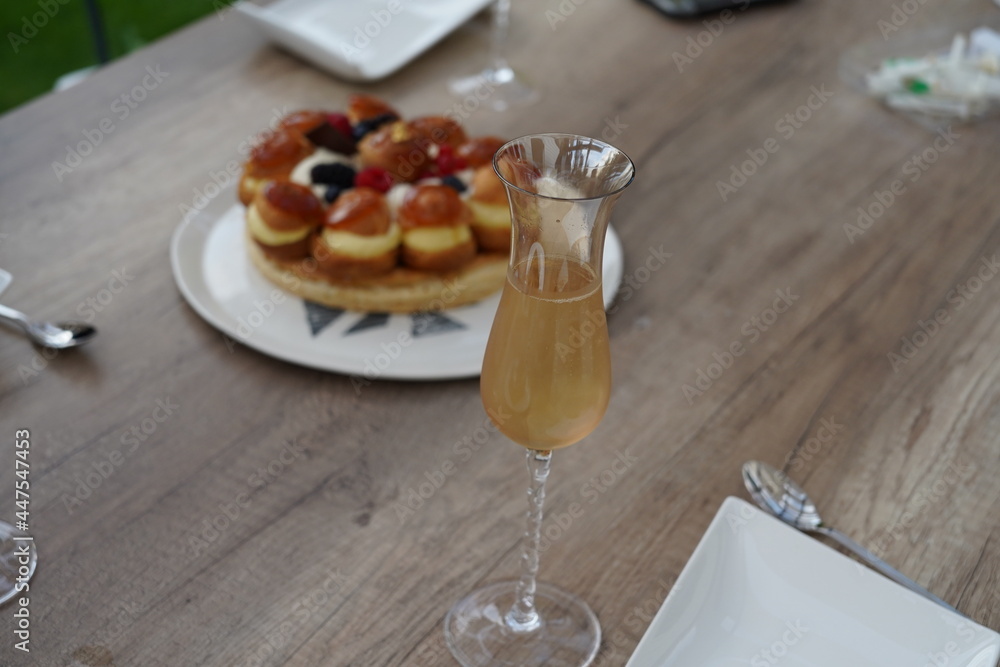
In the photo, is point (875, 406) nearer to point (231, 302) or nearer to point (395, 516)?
point (395, 516)

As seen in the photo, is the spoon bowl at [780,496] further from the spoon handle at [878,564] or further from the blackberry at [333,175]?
the blackberry at [333,175]

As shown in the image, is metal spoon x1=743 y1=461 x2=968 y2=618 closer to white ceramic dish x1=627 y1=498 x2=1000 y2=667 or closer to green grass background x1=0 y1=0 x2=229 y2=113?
white ceramic dish x1=627 y1=498 x2=1000 y2=667

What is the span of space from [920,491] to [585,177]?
514 millimetres

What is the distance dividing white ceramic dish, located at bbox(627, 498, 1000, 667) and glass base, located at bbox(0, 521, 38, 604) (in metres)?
0.52

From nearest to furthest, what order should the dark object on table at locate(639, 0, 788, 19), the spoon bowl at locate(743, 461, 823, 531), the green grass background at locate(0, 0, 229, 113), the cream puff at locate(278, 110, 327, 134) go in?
the spoon bowl at locate(743, 461, 823, 531) < the cream puff at locate(278, 110, 327, 134) < the dark object on table at locate(639, 0, 788, 19) < the green grass background at locate(0, 0, 229, 113)

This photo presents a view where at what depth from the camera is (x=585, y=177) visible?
712mm

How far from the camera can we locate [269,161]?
1.24 m

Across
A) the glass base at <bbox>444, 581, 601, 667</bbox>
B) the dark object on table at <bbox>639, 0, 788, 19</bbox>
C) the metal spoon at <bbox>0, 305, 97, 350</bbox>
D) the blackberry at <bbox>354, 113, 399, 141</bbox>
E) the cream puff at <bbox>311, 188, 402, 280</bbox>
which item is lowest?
the glass base at <bbox>444, 581, 601, 667</bbox>

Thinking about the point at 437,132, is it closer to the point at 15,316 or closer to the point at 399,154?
the point at 399,154

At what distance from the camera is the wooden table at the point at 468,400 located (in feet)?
2.80

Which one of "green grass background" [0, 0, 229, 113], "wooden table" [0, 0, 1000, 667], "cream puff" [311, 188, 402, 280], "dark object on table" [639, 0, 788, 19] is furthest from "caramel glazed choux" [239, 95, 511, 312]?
"green grass background" [0, 0, 229, 113]

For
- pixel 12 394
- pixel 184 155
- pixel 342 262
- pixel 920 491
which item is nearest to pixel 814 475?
pixel 920 491

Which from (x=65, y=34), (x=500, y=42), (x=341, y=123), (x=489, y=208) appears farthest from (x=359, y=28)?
(x=65, y=34)

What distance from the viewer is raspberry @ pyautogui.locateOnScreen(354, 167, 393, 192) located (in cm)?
119
